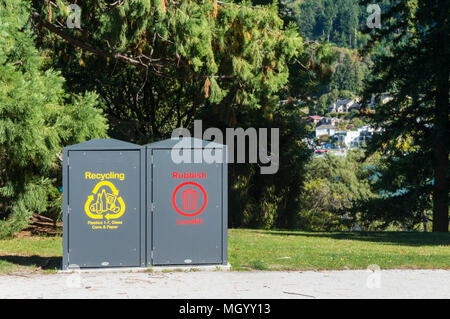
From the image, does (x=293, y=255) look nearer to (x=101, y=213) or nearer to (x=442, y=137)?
(x=101, y=213)

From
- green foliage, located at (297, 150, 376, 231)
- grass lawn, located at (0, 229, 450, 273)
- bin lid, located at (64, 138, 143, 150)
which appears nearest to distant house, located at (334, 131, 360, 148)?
green foliage, located at (297, 150, 376, 231)

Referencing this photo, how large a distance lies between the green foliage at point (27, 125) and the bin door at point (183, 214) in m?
3.76

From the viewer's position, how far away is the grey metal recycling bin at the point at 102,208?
30.8 feet

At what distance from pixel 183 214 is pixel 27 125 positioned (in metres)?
4.23

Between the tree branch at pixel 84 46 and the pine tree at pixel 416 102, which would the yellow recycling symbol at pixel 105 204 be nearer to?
the tree branch at pixel 84 46

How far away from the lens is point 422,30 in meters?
27.0

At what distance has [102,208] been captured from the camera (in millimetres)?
9430

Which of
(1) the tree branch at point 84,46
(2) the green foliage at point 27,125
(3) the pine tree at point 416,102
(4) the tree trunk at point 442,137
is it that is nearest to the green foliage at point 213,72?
(1) the tree branch at point 84,46

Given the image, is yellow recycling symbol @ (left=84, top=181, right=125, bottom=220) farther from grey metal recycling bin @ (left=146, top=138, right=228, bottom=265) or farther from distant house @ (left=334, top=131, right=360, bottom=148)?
distant house @ (left=334, top=131, right=360, bottom=148)

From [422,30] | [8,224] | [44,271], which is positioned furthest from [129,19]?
[422,30]

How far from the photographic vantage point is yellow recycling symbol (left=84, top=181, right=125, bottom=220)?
9422 millimetres

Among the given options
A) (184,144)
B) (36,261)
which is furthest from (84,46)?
(184,144)

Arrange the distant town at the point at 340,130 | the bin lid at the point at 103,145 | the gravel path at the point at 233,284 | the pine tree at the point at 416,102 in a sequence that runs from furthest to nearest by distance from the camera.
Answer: the distant town at the point at 340,130 → the pine tree at the point at 416,102 → the bin lid at the point at 103,145 → the gravel path at the point at 233,284
